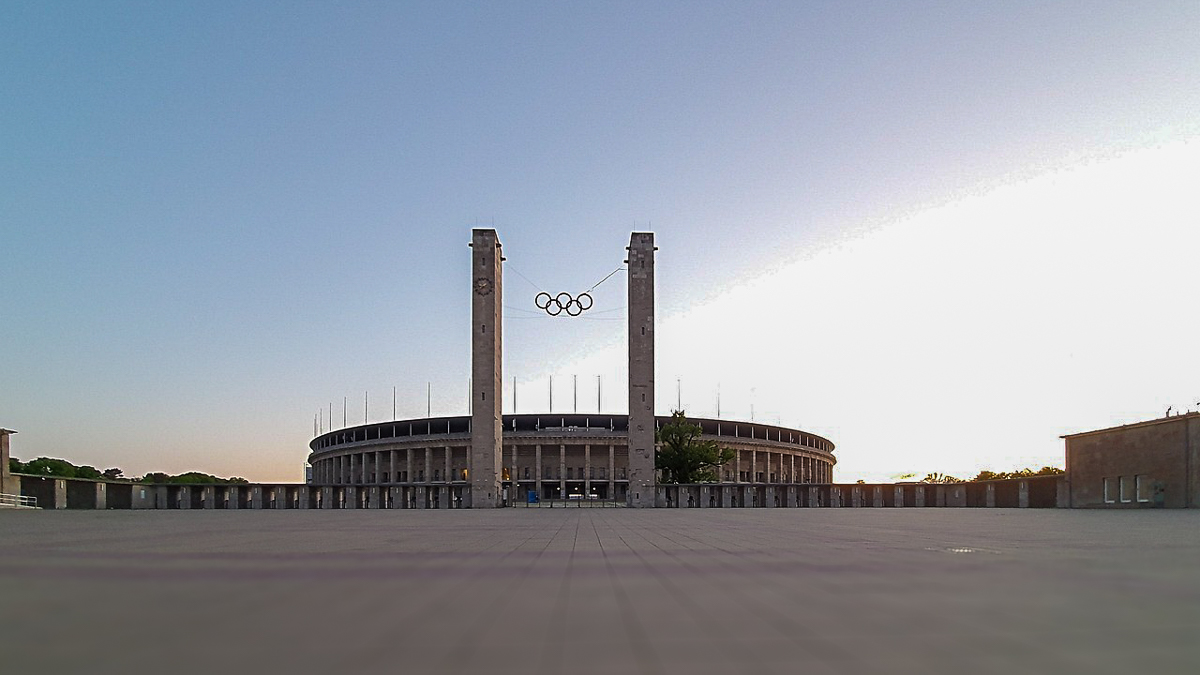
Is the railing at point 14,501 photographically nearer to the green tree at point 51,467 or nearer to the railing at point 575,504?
the railing at point 575,504

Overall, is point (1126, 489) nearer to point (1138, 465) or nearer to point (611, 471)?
point (1138, 465)

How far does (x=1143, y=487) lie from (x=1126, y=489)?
1.44 meters

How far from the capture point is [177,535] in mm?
19469

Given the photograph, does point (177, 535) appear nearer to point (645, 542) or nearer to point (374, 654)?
point (645, 542)

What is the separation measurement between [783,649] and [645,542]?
12.0m

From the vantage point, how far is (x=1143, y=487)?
39.7 m

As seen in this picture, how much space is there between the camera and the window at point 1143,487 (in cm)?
3928

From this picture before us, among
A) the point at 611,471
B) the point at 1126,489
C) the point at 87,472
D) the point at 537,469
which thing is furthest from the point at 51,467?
the point at 1126,489

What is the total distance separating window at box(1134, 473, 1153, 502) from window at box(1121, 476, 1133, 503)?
571mm

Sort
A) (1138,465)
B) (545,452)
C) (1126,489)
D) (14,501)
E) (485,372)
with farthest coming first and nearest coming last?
(545,452) < (485,372) < (14,501) < (1126,489) < (1138,465)

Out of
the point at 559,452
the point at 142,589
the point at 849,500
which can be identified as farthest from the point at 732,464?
the point at 142,589

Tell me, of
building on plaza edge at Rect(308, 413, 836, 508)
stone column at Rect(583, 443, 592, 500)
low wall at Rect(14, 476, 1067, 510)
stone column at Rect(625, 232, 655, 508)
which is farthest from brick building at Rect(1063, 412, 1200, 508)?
stone column at Rect(583, 443, 592, 500)

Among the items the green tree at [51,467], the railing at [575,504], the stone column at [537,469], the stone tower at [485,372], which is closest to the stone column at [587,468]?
the stone column at [537,469]

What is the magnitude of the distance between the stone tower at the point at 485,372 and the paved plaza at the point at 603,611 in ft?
162
